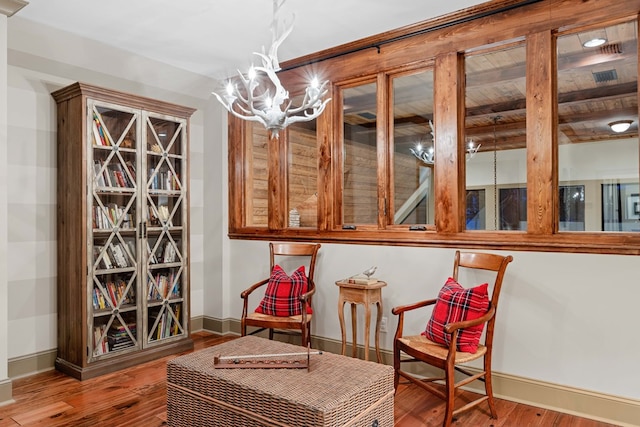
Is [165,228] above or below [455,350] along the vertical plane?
above

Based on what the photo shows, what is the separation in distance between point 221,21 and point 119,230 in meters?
1.88

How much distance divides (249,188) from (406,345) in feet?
8.20

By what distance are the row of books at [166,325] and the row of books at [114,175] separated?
1182 mm

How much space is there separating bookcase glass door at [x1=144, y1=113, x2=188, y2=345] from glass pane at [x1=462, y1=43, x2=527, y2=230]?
255 centimetres

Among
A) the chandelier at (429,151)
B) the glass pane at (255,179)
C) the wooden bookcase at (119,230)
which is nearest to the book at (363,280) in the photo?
the chandelier at (429,151)

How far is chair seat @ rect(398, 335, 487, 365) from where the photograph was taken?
2631mm

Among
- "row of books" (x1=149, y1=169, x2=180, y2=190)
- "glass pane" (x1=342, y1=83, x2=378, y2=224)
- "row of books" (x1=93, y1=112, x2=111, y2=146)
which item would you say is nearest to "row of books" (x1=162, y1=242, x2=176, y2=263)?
"row of books" (x1=149, y1=169, x2=180, y2=190)

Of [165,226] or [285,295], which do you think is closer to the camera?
[285,295]

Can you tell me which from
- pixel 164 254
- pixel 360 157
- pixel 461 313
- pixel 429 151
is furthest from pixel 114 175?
pixel 461 313

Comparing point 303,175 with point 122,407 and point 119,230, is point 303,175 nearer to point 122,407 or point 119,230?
point 119,230

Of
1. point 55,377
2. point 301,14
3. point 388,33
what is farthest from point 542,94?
point 55,377

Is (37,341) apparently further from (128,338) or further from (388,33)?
(388,33)

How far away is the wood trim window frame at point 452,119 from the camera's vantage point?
114 inches

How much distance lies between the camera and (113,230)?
3.65 metres
